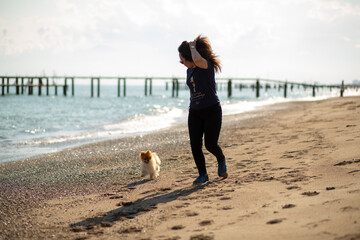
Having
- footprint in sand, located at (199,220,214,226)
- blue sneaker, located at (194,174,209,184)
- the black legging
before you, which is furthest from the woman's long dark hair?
footprint in sand, located at (199,220,214,226)

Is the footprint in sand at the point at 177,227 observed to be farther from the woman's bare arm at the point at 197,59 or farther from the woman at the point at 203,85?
the woman's bare arm at the point at 197,59

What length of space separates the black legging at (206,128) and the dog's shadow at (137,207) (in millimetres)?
404

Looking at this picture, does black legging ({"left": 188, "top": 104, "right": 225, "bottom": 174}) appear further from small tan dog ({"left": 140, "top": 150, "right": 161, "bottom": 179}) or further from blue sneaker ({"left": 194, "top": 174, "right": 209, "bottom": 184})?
small tan dog ({"left": 140, "top": 150, "right": 161, "bottom": 179})

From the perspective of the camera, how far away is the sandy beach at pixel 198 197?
2.53 metres

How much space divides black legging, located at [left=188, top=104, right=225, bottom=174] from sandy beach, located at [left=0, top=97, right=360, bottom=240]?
1.27ft

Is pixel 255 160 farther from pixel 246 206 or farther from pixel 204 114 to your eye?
pixel 246 206

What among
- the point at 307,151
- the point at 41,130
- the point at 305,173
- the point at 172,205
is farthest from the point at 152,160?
the point at 41,130

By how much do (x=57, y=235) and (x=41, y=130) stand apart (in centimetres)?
1169

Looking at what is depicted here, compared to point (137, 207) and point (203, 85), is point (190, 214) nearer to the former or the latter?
point (137, 207)

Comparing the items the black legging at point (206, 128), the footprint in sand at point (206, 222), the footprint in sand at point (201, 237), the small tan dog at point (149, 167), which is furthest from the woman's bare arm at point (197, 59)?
the footprint in sand at point (201, 237)

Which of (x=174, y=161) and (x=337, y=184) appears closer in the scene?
(x=337, y=184)

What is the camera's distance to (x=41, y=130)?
1373 cm

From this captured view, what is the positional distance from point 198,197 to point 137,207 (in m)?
0.62

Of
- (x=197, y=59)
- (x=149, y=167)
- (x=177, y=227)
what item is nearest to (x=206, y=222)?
(x=177, y=227)
